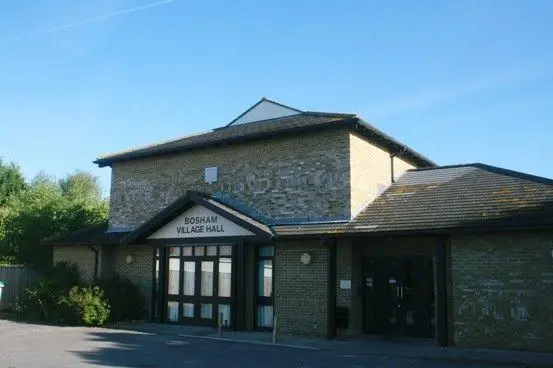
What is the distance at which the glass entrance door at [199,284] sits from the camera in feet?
57.8

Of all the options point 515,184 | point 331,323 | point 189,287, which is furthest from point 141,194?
point 515,184

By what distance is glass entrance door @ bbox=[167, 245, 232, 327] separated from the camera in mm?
17625

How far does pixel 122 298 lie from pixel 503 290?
40.1ft

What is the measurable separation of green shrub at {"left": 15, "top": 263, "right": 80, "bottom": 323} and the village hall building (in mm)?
1688

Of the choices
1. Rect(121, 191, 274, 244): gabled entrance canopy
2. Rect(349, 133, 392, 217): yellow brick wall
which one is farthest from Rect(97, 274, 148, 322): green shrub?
Rect(349, 133, 392, 217): yellow brick wall

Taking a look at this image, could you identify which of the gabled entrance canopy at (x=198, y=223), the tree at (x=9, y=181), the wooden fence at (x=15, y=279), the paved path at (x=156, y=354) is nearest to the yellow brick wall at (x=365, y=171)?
the gabled entrance canopy at (x=198, y=223)

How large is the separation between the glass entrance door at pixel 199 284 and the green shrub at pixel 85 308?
84.9 inches

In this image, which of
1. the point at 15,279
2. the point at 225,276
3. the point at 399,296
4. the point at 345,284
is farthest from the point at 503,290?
the point at 15,279

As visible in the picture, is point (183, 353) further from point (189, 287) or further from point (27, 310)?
point (27, 310)

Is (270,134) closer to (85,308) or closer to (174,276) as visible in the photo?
(174,276)

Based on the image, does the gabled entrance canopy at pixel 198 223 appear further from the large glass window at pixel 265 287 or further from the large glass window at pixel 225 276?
the large glass window at pixel 265 287

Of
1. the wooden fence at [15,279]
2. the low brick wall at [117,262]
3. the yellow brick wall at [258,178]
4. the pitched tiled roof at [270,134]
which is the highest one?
the pitched tiled roof at [270,134]

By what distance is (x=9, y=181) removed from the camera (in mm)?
41656

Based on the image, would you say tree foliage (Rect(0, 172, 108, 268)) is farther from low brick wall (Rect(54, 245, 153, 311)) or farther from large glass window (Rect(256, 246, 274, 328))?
large glass window (Rect(256, 246, 274, 328))
